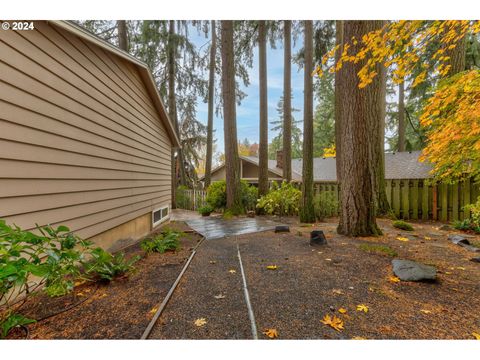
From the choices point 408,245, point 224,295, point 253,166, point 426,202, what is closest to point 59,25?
point 224,295

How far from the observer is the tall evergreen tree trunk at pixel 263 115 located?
29.7 ft

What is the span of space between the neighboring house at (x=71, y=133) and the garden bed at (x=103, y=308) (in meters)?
0.92

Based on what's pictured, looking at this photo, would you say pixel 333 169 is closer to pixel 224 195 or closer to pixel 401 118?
pixel 401 118

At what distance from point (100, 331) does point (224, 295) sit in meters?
1.07

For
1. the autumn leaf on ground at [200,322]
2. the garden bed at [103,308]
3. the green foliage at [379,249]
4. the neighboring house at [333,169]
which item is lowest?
the garden bed at [103,308]

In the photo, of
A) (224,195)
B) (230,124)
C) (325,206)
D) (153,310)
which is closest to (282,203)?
(325,206)

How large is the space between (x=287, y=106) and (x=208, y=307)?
9.99 metres

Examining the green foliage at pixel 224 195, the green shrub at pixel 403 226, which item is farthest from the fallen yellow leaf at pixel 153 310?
the green foliage at pixel 224 195

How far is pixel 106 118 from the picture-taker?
376cm

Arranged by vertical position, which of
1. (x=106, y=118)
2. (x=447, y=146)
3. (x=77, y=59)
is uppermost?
(x=77, y=59)

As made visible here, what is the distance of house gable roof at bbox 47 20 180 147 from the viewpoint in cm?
268

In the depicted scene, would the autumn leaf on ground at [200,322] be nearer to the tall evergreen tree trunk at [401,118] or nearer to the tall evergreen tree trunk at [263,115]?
the tall evergreen tree trunk at [263,115]

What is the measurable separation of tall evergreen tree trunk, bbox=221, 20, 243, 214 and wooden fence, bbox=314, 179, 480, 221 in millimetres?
3084

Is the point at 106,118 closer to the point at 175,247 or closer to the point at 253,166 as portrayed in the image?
the point at 175,247
